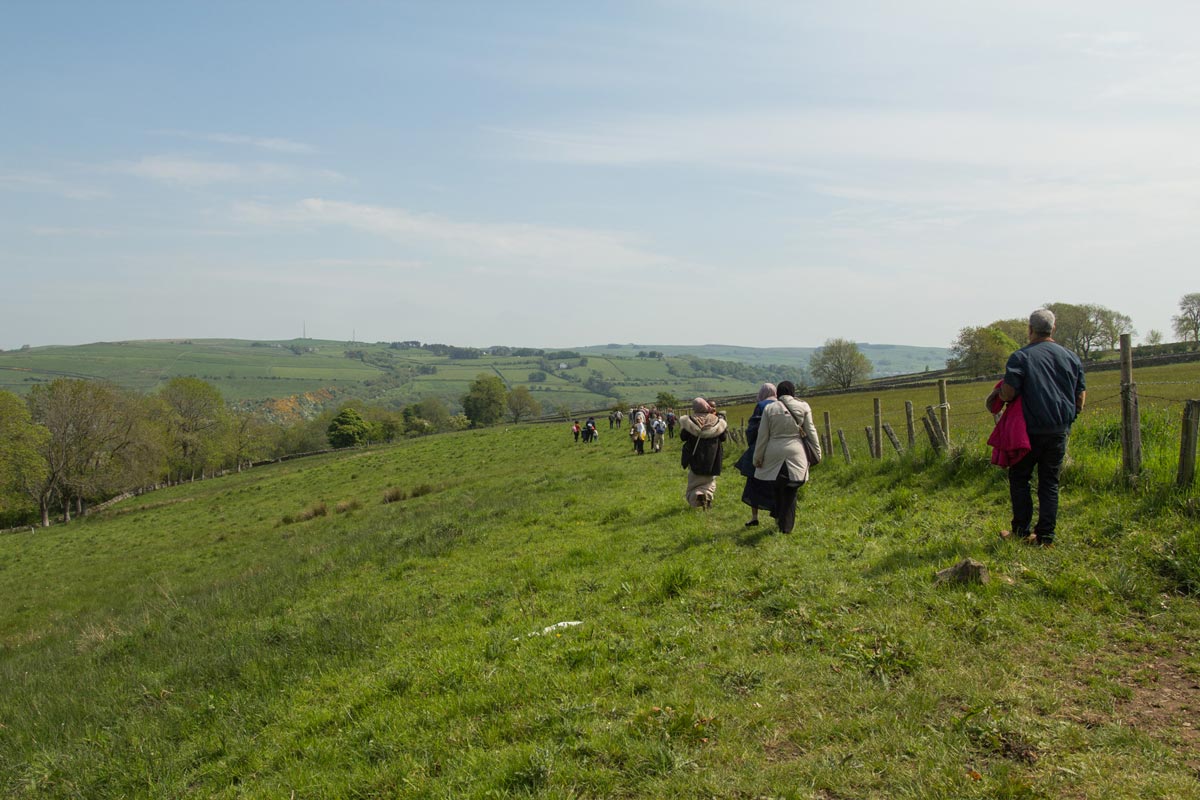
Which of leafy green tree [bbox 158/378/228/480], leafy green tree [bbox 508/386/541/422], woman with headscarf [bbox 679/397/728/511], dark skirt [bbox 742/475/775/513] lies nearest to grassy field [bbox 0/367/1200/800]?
dark skirt [bbox 742/475/775/513]

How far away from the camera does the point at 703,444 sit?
12.0m

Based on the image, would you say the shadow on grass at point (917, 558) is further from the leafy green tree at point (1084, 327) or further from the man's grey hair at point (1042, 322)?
the leafy green tree at point (1084, 327)

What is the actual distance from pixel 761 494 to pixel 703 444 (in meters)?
2.36

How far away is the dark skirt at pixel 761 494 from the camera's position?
962cm

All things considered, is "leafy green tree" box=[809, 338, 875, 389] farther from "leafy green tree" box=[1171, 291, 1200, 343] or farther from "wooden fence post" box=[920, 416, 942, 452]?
"wooden fence post" box=[920, 416, 942, 452]

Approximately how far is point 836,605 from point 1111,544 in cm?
297

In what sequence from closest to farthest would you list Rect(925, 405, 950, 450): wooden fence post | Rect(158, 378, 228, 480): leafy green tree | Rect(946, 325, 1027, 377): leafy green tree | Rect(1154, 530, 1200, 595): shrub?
Rect(1154, 530, 1200, 595): shrub, Rect(925, 405, 950, 450): wooden fence post, Rect(946, 325, 1027, 377): leafy green tree, Rect(158, 378, 228, 480): leafy green tree

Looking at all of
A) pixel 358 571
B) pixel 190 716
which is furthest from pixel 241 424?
pixel 190 716

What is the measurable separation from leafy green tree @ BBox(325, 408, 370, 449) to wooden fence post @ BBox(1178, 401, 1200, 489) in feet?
340

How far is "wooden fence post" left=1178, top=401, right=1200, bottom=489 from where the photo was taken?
7.29 m

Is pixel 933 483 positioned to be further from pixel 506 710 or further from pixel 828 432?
pixel 506 710

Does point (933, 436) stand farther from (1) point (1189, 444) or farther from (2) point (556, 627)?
(2) point (556, 627)

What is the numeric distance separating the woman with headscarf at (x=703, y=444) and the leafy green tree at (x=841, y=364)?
91.4m

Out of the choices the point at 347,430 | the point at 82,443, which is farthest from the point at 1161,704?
the point at 347,430
